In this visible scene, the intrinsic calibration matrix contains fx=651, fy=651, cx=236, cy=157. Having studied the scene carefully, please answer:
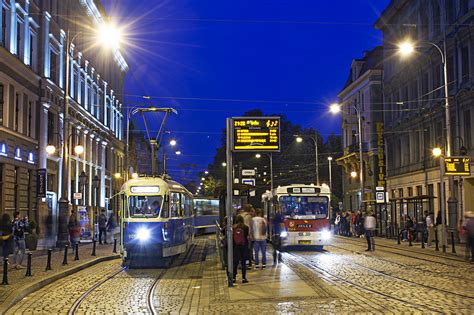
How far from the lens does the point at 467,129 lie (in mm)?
37844

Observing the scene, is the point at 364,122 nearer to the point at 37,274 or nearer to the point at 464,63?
the point at 464,63

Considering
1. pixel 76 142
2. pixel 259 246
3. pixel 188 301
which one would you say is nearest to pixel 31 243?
pixel 259 246

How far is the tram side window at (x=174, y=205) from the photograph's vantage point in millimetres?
23375

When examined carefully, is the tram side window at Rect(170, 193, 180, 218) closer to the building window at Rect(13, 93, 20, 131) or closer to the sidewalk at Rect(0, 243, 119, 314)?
the sidewalk at Rect(0, 243, 119, 314)

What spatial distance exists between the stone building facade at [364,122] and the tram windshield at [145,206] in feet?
118

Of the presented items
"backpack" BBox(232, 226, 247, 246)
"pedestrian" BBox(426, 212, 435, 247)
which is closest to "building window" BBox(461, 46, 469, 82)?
"pedestrian" BBox(426, 212, 435, 247)

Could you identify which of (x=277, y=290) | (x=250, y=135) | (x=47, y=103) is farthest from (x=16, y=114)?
(x=277, y=290)

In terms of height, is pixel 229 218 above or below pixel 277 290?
above

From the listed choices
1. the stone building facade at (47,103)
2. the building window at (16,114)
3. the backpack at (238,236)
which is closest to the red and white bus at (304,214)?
the backpack at (238,236)

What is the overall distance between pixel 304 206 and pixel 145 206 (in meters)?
9.71

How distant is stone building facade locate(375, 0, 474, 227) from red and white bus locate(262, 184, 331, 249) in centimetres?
719

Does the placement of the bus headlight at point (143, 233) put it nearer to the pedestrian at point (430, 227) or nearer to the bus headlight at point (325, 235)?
the bus headlight at point (325, 235)

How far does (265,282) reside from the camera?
16719 millimetres

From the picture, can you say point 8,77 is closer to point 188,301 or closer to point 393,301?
point 188,301
